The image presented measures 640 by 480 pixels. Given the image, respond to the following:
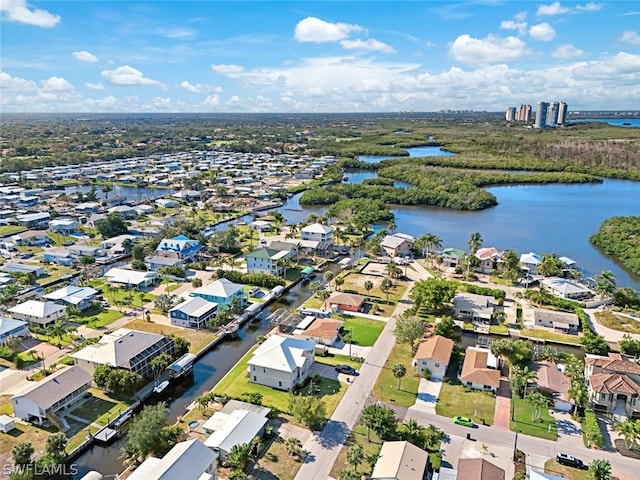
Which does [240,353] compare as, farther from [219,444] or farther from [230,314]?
[219,444]

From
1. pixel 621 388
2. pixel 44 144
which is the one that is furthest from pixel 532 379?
pixel 44 144

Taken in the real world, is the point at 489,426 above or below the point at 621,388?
below

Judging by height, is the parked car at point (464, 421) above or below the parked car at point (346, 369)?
above

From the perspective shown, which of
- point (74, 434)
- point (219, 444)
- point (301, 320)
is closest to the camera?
point (219, 444)

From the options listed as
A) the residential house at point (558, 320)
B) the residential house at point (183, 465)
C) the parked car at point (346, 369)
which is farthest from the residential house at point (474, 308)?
the residential house at point (183, 465)

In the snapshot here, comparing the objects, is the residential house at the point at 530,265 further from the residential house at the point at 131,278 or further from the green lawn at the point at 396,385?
the residential house at the point at 131,278

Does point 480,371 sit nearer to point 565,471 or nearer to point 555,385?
point 555,385

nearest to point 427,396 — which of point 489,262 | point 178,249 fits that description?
point 489,262
